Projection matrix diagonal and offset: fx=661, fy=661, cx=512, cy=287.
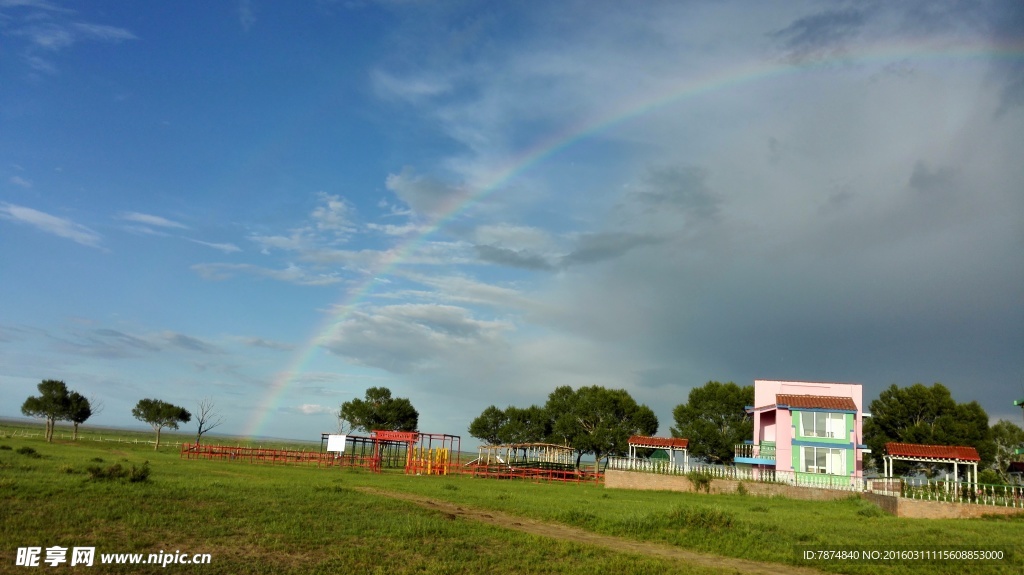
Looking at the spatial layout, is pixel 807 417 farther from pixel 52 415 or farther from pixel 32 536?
pixel 52 415

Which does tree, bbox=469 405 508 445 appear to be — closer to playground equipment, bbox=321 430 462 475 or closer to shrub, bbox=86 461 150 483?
playground equipment, bbox=321 430 462 475

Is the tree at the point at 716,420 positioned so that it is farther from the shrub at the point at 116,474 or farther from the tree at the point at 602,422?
the shrub at the point at 116,474

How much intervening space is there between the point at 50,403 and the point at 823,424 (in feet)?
253

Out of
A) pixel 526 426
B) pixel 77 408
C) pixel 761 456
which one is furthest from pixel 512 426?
pixel 77 408

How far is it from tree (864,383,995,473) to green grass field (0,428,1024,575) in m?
32.9

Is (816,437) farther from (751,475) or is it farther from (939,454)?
(939,454)

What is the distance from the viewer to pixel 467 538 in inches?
590

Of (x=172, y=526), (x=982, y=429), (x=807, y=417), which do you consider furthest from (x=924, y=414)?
(x=172, y=526)

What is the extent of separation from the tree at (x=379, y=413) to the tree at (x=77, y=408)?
28.7 meters

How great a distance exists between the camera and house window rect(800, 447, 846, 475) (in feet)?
135

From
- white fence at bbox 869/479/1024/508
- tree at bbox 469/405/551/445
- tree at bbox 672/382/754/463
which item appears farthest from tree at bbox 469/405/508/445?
white fence at bbox 869/479/1024/508

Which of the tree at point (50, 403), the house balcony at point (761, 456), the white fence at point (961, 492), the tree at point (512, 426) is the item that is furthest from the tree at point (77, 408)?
the white fence at point (961, 492)

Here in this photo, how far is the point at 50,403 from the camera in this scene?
72.9 m

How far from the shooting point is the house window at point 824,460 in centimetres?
4106
